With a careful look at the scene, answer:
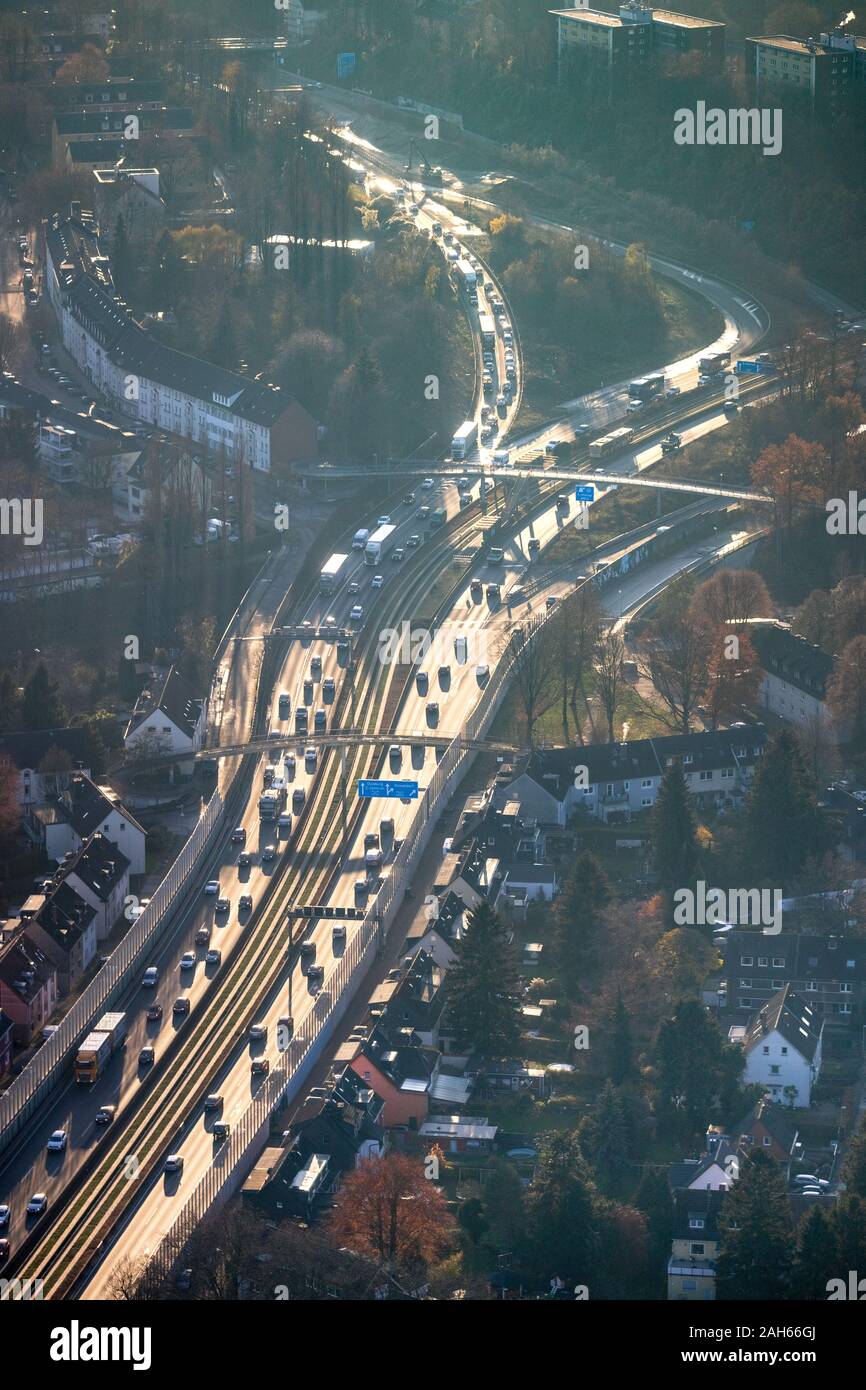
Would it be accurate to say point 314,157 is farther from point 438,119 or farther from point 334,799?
point 334,799

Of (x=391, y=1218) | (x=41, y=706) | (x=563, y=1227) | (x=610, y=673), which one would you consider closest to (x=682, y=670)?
(x=610, y=673)

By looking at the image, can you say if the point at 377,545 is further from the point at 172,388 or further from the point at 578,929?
the point at 578,929

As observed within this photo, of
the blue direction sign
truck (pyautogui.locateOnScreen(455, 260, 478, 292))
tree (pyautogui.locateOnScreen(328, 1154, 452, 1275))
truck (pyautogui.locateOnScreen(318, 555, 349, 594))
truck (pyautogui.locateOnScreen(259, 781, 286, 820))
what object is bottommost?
tree (pyautogui.locateOnScreen(328, 1154, 452, 1275))

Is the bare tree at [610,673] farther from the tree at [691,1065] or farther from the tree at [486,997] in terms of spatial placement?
the tree at [691,1065]

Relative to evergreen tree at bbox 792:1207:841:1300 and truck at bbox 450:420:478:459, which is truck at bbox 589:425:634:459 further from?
evergreen tree at bbox 792:1207:841:1300

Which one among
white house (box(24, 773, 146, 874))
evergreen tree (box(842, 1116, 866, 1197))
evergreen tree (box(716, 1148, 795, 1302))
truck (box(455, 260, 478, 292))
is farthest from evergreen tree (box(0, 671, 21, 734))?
truck (box(455, 260, 478, 292))

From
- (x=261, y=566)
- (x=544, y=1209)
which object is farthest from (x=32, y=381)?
(x=544, y=1209)
